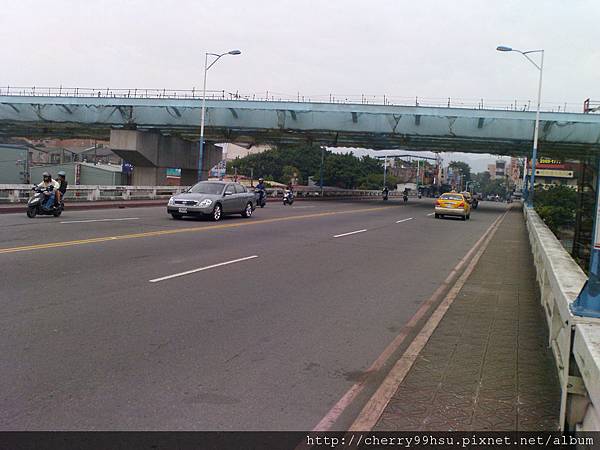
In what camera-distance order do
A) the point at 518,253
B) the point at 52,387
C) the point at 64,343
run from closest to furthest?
the point at 52,387 → the point at 64,343 → the point at 518,253

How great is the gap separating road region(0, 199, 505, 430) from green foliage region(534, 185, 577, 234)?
102 feet

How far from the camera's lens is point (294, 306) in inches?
324

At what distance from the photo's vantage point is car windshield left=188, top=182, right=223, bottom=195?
22.2 metres

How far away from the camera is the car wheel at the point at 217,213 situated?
70.9 feet

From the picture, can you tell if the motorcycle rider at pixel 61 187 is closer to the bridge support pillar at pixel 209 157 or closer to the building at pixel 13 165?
the bridge support pillar at pixel 209 157

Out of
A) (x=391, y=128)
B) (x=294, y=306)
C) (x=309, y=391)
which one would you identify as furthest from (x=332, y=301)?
(x=391, y=128)

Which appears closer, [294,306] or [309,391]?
[309,391]

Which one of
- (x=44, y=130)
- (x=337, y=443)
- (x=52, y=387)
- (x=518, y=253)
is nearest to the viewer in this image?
(x=337, y=443)

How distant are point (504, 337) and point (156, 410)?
453 centimetres

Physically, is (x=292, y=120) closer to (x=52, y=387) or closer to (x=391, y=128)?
(x=391, y=128)

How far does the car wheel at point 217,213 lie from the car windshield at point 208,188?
62cm

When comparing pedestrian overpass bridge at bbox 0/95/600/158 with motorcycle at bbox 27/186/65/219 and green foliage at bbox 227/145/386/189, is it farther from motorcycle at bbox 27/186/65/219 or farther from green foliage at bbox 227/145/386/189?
green foliage at bbox 227/145/386/189

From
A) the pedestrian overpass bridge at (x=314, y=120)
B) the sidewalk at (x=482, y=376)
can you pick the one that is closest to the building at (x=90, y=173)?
the pedestrian overpass bridge at (x=314, y=120)

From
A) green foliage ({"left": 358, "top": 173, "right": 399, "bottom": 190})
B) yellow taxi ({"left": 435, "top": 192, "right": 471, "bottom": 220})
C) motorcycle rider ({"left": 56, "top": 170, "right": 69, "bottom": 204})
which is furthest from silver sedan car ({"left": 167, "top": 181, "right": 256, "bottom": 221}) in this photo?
green foliage ({"left": 358, "top": 173, "right": 399, "bottom": 190})
